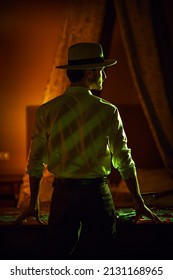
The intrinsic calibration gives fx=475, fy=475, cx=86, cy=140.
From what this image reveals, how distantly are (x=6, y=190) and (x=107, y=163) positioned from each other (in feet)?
10.9

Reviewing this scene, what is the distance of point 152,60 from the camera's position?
4.47 meters

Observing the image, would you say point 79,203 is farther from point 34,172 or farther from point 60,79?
point 60,79

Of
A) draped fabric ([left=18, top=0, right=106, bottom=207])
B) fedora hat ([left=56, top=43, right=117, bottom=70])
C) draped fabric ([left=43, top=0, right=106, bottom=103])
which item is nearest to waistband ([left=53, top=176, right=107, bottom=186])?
fedora hat ([left=56, top=43, right=117, bottom=70])

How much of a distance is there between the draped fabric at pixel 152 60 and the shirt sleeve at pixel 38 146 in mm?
2291

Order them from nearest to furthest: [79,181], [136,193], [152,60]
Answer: [79,181] → [136,193] → [152,60]

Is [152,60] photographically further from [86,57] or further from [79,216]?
[79,216]

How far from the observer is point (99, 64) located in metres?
2.23

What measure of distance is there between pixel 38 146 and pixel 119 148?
1.29 feet

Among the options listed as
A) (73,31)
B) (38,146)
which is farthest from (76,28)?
(38,146)

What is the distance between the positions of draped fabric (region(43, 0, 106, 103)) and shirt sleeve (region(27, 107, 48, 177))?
7.64ft

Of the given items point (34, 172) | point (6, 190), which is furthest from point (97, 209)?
point (6, 190)

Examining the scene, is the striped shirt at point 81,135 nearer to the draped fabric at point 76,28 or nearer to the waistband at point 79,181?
the waistband at point 79,181

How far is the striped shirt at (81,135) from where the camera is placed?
86.0 inches

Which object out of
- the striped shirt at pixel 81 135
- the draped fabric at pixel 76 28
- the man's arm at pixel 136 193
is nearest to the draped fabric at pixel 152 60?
the draped fabric at pixel 76 28
